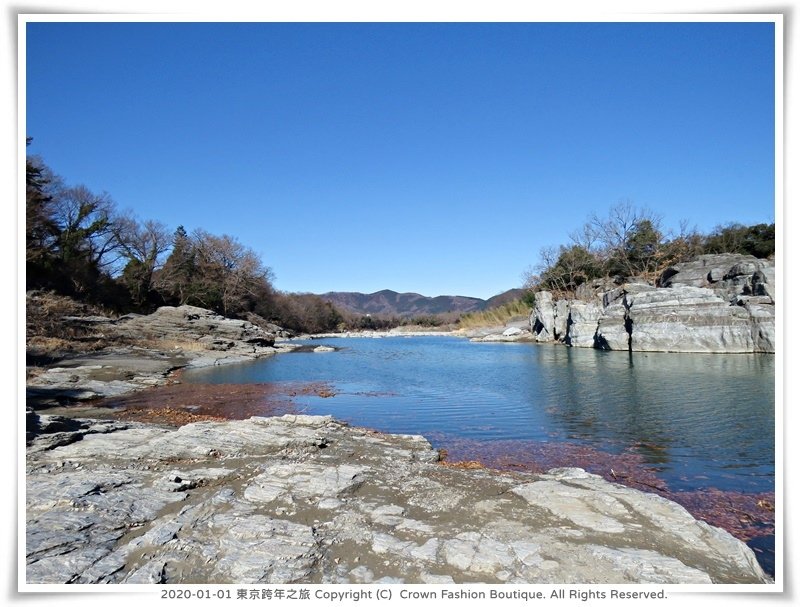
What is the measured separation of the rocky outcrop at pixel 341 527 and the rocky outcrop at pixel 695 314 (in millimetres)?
29685

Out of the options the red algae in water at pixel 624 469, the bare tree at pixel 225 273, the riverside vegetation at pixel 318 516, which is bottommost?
the red algae in water at pixel 624 469

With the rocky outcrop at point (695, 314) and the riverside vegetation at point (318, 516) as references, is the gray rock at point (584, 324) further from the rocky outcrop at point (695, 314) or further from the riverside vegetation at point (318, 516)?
the riverside vegetation at point (318, 516)

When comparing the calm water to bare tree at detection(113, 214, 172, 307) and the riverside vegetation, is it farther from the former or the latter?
bare tree at detection(113, 214, 172, 307)

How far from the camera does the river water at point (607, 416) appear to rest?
25.6 feet

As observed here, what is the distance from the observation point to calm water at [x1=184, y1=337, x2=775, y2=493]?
9.11m

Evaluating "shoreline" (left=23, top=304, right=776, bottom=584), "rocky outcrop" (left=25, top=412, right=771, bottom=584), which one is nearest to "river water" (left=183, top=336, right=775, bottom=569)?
"rocky outcrop" (left=25, top=412, right=771, bottom=584)

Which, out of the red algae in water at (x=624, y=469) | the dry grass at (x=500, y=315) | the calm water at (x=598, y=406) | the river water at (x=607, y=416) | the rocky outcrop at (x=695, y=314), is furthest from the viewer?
the dry grass at (x=500, y=315)

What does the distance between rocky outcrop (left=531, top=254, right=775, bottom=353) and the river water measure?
4477 mm

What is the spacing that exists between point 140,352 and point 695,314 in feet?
119

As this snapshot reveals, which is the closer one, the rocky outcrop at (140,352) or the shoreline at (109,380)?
the shoreline at (109,380)

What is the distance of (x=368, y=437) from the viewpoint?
972 centimetres

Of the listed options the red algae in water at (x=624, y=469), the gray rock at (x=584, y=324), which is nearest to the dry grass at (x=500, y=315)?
the gray rock at (x=584, y=324)

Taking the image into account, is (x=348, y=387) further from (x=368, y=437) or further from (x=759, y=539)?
(x=759, y=539)

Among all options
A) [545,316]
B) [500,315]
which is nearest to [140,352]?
[545,316]
